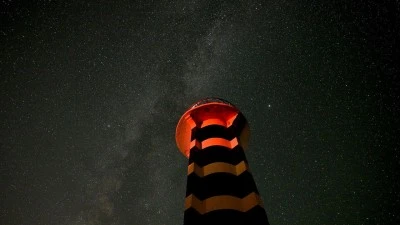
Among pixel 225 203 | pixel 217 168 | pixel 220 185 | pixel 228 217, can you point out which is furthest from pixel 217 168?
pixel 228 217

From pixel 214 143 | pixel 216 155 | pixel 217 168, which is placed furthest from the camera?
pixel 214 143

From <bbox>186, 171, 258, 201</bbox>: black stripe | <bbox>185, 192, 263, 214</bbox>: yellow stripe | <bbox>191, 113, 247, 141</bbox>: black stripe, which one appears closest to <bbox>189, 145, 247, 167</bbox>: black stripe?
<bbox>186, 171, 258, 201</bbox>: black stripe

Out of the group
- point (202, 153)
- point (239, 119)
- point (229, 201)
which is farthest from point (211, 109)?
point (229, 201)

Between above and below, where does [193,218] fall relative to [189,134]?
above

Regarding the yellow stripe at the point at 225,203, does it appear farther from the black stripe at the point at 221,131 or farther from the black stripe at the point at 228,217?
the black stripe at the point at 221,131

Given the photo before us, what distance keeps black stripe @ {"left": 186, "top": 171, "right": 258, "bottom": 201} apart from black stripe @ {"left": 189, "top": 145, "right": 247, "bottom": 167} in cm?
63

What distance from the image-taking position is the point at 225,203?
7.17m

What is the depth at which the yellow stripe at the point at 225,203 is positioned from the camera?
6.99 meters

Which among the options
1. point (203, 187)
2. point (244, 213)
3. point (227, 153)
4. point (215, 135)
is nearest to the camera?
point (244, 213)

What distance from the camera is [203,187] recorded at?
7.68m

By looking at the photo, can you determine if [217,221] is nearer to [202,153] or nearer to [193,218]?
[193,218]

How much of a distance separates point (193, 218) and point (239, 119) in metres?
5.31

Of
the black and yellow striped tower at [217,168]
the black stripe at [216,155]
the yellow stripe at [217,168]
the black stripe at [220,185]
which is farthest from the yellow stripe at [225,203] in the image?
the black stripe at [216,155]

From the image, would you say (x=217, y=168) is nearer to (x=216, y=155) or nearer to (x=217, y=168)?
(x=217, y=168)
